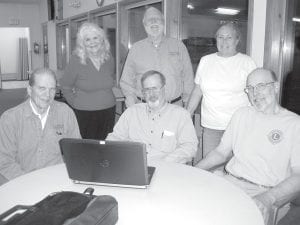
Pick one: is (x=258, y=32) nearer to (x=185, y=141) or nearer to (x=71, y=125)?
(x=185, y=141)

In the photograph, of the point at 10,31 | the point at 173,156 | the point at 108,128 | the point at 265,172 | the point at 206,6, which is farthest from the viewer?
the point at 10,31

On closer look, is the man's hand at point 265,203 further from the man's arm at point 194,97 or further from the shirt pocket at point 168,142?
the man's arm at point 194,97

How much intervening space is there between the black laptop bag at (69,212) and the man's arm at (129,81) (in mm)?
1911

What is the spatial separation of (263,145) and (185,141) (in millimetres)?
496

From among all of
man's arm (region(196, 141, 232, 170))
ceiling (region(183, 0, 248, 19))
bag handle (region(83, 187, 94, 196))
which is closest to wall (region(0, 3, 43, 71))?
ceiling (region(183, 0, 248, 19))

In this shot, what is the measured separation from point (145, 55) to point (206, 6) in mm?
1385

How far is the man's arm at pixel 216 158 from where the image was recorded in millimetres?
2115

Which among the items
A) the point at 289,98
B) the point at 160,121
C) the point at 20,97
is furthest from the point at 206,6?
the point at 20,97

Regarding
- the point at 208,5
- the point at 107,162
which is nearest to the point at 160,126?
the point at 107,162

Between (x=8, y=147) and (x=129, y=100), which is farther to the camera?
(x=129, y=100)

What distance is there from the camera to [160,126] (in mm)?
2219

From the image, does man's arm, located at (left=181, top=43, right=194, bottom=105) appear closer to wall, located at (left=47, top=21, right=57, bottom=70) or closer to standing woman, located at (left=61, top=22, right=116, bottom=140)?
standing woman, located at (left=61, top=22, right=116, bottom=140)

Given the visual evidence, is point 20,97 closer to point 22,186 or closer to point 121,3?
point 121,3

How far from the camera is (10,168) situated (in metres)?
1.97
